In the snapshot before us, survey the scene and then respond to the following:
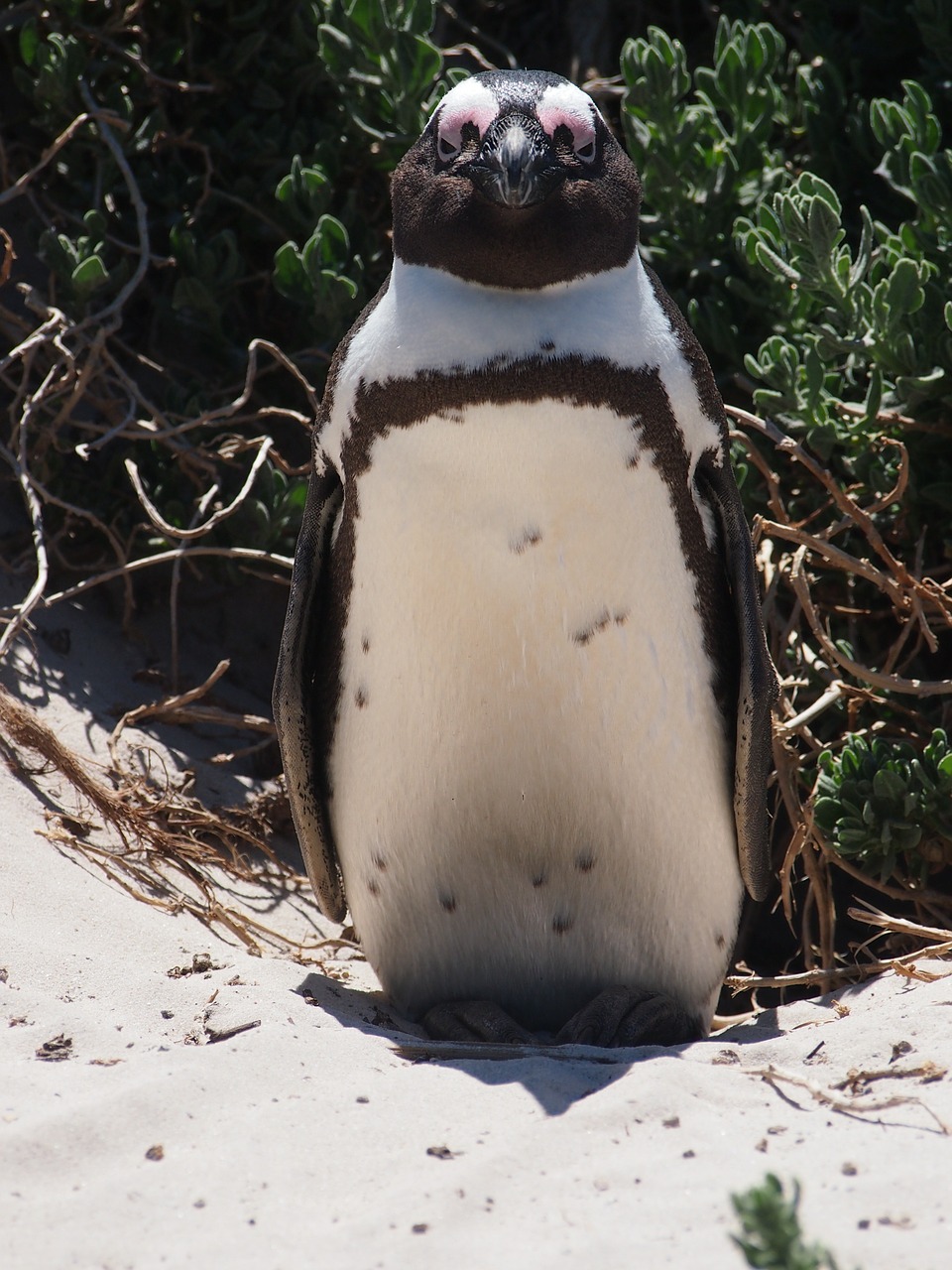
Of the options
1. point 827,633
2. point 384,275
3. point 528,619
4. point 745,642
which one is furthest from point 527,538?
point 384,275

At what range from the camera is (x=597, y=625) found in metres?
2.19

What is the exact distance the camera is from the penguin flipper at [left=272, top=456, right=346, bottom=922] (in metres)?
2.44

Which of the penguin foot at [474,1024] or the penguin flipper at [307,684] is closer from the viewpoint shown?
the penguin foot at [474,1024]

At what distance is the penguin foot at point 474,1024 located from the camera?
231 cm

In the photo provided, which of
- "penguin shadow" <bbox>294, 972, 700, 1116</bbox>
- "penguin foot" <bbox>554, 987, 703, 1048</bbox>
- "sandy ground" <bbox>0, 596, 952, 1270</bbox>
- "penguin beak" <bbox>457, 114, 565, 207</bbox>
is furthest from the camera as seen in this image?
"penguin foot" <bbox>554, 987, 703, 1048</bbox>


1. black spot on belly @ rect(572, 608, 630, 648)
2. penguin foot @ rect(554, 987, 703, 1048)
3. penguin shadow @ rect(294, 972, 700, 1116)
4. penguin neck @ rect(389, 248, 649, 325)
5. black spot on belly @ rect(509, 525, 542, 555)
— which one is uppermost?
penguin neck @ rect(389, 248, 649, 325)

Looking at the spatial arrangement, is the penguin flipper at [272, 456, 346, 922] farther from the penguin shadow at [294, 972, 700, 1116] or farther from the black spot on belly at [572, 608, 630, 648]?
the black spot on belly at [572, 608, 630, 648]

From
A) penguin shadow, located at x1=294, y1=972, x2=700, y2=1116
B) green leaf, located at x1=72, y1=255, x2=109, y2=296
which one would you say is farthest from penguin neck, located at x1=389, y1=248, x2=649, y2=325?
green leaf, located at x1=72, y1=255, x2=109, y2=296

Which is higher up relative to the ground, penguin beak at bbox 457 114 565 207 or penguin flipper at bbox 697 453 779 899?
penguin beak at bbox 457 114 565 207

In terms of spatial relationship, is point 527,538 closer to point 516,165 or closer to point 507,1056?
point 516,165

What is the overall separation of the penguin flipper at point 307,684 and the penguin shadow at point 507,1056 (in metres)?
0.27

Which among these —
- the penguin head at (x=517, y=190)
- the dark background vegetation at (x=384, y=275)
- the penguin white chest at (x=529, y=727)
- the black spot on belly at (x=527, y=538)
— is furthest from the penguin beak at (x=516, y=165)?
the dark background vegetation at (x=384, y=275)

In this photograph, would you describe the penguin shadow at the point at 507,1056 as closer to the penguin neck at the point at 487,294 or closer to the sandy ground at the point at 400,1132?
the sandy ground at the point at 400,1132

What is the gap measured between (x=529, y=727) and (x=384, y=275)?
5.73 ft
